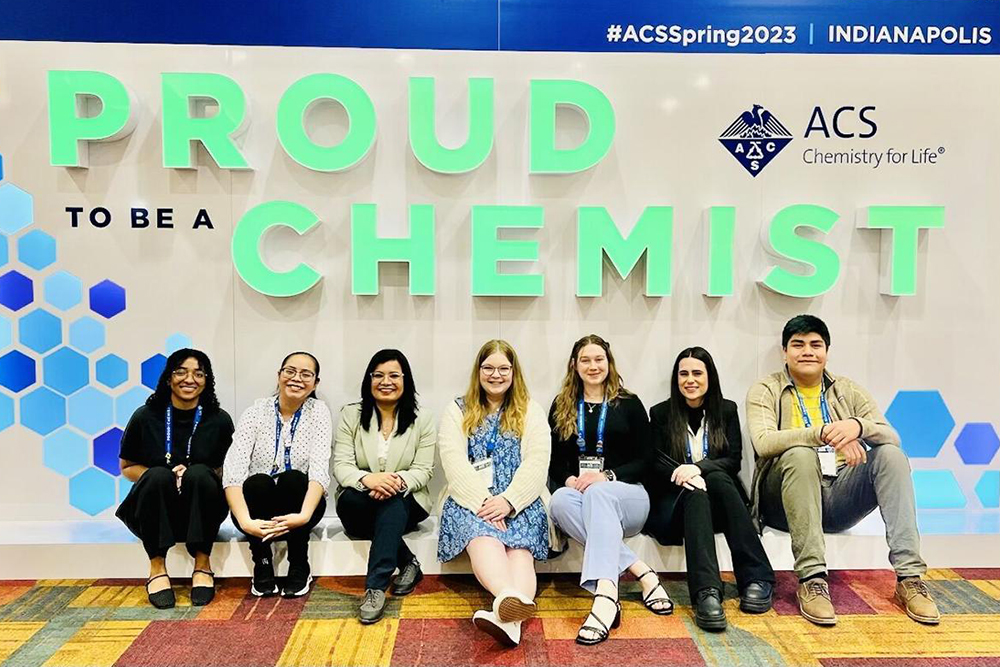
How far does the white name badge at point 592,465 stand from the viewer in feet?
11.0

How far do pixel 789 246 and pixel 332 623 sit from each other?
7.98ft

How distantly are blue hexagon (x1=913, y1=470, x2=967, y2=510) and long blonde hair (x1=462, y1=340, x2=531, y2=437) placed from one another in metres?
1.94

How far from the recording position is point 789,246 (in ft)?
12.0

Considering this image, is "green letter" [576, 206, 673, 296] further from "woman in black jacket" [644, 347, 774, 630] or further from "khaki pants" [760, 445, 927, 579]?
"khaki pants" [760, 445, 927, 579]

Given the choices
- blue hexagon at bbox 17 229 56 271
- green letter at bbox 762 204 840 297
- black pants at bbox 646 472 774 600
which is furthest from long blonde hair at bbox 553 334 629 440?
blue hexagon at bbox 17 229 56 271

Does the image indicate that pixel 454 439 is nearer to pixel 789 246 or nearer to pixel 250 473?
pixel 250 473

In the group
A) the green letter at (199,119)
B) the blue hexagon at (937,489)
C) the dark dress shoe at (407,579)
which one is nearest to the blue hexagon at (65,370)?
the green letter at (199,119)

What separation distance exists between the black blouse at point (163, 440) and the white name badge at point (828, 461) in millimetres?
2386

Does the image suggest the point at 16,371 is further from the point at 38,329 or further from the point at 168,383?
the point at 168,383

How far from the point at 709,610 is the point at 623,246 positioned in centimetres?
155

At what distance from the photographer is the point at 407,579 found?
10.7 feet

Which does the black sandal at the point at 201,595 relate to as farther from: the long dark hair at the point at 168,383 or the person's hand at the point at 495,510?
the person's hand at the point at 495,510

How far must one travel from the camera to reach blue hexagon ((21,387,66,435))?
3.75 metres

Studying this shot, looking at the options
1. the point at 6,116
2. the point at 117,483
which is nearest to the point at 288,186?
the point at 6,116
